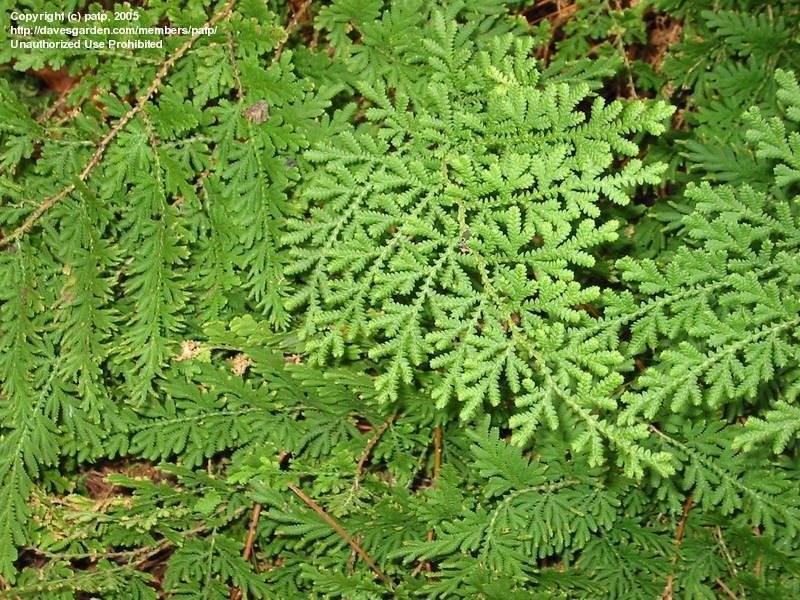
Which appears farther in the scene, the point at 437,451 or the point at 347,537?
the point at 437,451

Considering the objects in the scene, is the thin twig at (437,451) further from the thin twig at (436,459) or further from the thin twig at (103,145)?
the thin twig at (103,145)

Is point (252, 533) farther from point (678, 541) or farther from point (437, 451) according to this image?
point (678, 541)

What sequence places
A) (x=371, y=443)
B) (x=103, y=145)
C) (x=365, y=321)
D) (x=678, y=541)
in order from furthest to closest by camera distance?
(x=371, y=443)
(x=678, y=541)
(x=103, y=145)
(x=365, y=321)

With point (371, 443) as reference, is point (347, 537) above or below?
below

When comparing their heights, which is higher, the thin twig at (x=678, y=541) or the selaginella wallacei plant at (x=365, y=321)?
the selaginella wallacei plant at (x=365, y=321)

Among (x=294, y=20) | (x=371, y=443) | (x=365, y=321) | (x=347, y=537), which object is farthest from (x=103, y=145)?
(x=347, y=537)

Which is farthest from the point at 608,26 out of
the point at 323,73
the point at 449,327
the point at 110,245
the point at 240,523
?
the point at 240,523

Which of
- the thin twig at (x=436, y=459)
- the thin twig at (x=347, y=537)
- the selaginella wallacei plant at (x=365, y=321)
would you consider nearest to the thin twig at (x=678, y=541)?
the selaginella wallacei plant at (x=365, y=321)
